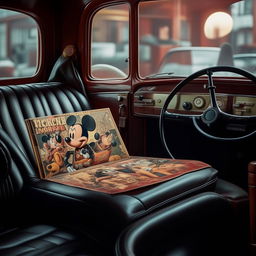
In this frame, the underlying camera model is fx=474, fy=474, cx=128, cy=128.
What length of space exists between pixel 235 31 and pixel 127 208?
4.39 ft

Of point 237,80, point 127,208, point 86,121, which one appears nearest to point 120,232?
point 127,208

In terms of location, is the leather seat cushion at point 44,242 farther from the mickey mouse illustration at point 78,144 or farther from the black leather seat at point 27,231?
the mickey mouse illustration at point 78,144

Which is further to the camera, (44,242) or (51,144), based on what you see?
(51,144)

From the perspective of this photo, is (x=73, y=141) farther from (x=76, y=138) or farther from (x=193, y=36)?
(x=193, y=36)

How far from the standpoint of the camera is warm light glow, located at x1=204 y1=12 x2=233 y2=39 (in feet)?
8.49

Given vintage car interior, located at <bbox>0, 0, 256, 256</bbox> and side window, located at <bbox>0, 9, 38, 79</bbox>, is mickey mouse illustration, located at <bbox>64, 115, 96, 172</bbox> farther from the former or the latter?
side window, located at <bbox>0, 9, 38, 79</bbox>

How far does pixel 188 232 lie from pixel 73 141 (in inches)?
30.9

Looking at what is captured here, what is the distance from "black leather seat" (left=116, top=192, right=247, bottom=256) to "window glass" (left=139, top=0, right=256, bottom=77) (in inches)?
37.8

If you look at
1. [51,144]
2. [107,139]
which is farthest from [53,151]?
[107,139]

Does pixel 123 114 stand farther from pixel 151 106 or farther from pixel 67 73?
pixel 67 73

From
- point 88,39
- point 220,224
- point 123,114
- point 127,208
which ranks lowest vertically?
point 220,224

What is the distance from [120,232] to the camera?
5.32ft

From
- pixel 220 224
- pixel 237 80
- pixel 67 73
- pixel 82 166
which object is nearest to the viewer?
pixel 220 224

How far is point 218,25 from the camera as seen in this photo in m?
2.63
